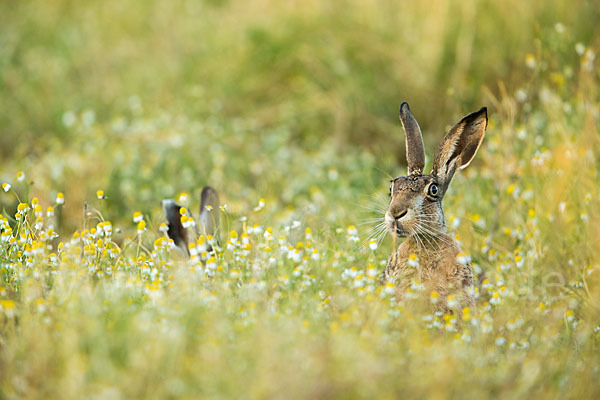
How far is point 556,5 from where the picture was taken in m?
7.07

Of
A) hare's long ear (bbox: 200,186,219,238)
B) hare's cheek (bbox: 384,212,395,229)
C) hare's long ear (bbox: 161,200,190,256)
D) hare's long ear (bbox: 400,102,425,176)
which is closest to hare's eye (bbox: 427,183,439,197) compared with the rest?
hare's long ear (bbox: 400,102,425,176)

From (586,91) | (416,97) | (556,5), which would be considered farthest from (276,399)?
(556,5)

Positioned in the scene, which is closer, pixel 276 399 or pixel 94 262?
pixel 276 399

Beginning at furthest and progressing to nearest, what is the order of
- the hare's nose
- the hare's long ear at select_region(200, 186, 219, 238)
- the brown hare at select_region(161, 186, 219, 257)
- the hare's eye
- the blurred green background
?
the blurred green background → the brown hare at select_region(161, 186, 219, 257) → the hare's long ear at select_region(200, 186, 219, 238) → the hare's eye → the hare's nose

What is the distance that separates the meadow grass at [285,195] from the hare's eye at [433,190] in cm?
48

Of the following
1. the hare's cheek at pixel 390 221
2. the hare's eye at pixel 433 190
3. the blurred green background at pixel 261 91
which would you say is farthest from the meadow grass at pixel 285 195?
the hare's eye at pixel 433 190

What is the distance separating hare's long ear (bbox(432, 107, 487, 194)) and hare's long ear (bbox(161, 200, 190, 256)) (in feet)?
5.18

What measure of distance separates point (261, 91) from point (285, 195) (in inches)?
80.7

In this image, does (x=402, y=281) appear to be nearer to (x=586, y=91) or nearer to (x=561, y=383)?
(x=561, y=383)

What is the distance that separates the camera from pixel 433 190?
3.82 m

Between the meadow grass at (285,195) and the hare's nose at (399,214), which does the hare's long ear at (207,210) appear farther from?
the hare's nose at (399,214)

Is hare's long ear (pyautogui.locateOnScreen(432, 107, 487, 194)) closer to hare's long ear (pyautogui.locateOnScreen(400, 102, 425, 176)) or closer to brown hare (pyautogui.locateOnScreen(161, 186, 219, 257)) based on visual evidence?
hare's long ear (pyautogui.locateOnScreen(400, 102, 425, 176))

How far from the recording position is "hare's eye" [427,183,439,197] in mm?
3805

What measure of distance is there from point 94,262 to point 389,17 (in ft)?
17.0
